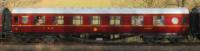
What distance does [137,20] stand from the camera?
33.2 metres

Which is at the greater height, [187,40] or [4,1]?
[4,1]

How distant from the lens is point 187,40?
3378 centimetres

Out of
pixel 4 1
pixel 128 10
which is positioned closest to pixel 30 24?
pixel 128 10

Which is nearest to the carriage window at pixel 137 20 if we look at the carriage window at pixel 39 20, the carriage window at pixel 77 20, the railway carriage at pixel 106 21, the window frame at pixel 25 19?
the railway carriage at pixel 106 21

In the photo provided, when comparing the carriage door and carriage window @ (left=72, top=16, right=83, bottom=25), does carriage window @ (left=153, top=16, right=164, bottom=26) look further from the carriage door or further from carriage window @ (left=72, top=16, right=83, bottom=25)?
the carriage door

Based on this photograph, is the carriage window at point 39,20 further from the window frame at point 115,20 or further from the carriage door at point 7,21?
the window frame at point 115,20

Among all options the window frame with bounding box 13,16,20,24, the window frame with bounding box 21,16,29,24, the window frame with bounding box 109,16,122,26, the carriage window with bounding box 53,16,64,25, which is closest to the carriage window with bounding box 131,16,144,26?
the window frame with bounding box 109,16,122,26

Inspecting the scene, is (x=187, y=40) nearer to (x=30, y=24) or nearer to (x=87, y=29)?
(x=87, y=29)

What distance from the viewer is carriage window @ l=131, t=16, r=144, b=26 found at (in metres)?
33.1

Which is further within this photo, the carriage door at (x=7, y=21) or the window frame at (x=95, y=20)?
the carriage door at (x=7, y=21)

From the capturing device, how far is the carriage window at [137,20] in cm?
3312

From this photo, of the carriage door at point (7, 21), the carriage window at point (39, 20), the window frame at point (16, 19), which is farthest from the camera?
the carriage door at point (7, 21)

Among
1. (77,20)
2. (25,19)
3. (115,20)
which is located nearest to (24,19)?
(25,19)

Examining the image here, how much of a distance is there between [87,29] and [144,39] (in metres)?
3.65
